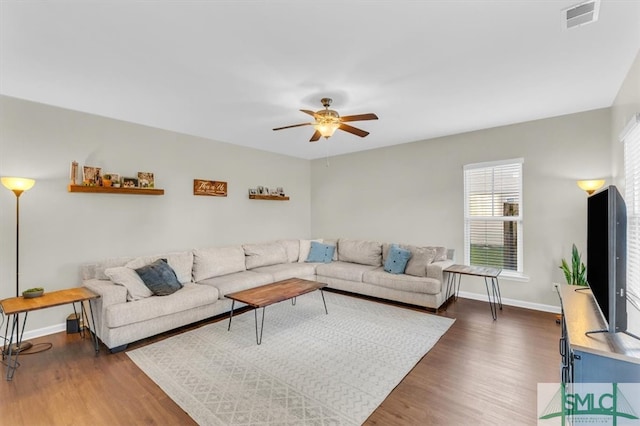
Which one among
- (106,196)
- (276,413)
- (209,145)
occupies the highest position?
(209,145)

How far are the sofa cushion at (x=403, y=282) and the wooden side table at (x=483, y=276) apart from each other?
32 centimetres

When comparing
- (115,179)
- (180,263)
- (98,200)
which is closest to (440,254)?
(180,263)

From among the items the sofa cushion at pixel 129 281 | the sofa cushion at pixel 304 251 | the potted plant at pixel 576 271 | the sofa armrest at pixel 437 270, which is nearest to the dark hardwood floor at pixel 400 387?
the sofa cushion at pixel 129 281

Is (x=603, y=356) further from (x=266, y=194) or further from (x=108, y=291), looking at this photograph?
(x=266, y=194)

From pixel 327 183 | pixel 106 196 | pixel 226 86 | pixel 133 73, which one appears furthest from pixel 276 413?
pixel 327 183

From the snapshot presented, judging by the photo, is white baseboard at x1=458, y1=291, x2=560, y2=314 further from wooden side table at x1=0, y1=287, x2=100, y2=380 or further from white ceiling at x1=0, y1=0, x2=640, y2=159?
wooden side table at x1=0, y1=287, x2=100, y2=380

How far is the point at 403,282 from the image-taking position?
4184 mm

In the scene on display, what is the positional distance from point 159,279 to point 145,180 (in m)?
1.54

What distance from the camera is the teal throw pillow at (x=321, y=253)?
18.1ft

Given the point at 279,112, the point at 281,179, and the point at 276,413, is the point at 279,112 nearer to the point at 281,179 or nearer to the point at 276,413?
the point at 281,179

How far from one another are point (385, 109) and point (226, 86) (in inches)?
72.8

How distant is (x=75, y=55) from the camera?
7.54 ft

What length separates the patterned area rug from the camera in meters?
2.04

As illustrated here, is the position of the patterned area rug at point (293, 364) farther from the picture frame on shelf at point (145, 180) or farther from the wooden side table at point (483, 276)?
the picture frame on shelf at point (145, 180)
